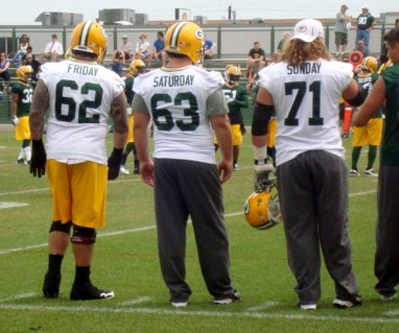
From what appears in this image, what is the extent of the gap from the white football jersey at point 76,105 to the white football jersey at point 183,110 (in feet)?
1.50

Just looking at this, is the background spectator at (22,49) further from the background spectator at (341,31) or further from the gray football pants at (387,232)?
the gray football pants at (387,232)

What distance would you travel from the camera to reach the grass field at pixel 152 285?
291 inches

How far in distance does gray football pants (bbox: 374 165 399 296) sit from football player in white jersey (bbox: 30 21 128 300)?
191 cm

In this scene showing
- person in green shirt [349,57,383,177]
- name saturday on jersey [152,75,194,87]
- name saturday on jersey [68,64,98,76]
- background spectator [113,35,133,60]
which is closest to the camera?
name saturday on jersey [152,75,194,87]

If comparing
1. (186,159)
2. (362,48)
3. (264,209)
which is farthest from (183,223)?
(362,48)

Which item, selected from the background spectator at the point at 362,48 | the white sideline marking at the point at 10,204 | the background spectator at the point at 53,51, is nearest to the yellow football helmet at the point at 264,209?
the white sideline marking at the point at 10,204

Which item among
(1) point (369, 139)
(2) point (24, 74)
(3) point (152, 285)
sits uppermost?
(2) point (24, 74)

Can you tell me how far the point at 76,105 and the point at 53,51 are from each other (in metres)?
29.6

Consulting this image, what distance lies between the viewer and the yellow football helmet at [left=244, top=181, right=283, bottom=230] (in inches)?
330

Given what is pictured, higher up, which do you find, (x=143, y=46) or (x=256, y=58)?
(x=143, y=46)

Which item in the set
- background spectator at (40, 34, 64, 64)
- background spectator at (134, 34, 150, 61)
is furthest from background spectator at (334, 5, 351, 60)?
background spectator at (40, 34, 64, 64)

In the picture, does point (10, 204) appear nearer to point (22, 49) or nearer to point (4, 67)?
point (4, 67)

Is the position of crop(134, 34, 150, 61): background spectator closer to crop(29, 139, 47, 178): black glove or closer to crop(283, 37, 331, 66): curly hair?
crop(29, 139, 47, 178): black glove

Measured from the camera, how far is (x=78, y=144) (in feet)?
27.2
